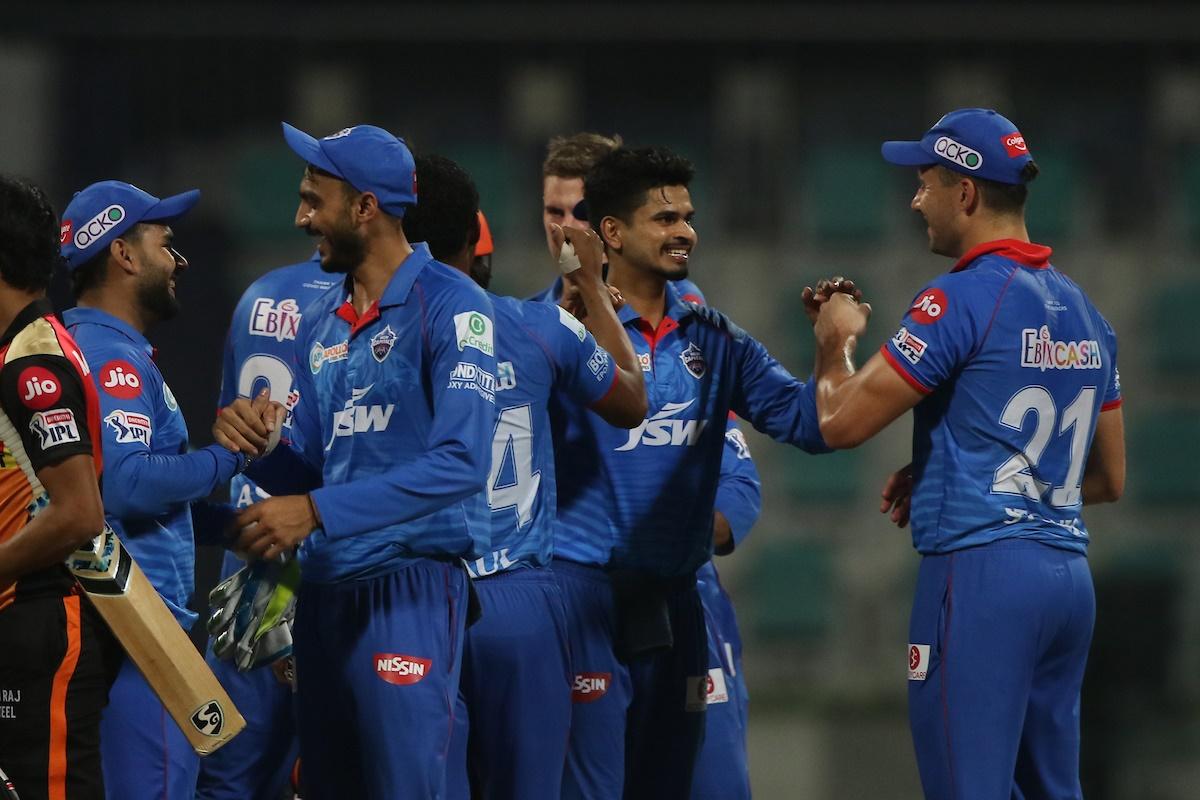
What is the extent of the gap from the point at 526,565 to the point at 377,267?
0.83 meters

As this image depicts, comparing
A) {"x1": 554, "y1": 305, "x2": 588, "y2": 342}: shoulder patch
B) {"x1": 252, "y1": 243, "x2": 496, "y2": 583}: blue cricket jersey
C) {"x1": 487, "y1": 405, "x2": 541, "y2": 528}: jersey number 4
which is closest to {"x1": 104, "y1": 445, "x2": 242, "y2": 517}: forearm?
{"x1": 252, "y1": 243, "x2": 496, "y2": 583}: blue cricket jersey

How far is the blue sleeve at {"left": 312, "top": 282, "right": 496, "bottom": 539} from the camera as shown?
3535mm

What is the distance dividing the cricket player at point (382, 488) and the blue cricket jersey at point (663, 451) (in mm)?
660

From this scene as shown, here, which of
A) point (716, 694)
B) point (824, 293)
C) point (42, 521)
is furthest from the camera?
point (716, 694)

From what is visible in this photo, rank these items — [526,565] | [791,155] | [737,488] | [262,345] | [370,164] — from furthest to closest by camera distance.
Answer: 1. [791,155]
2. [262,345]
3. [737,488]
4. [526,565]
5. [370,164]

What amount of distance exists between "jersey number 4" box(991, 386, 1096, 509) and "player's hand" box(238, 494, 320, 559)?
1624mm

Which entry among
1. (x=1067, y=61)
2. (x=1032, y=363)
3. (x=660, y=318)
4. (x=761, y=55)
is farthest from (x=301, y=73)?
(x=1032, y=363)

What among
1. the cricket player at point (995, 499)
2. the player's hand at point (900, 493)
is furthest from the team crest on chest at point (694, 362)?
the player's hand at point (900, 493)

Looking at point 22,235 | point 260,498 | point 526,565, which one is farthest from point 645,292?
point 22,235

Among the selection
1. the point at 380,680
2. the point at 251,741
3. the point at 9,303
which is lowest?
the point at 251,741

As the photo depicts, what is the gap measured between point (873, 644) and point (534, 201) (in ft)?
13.3

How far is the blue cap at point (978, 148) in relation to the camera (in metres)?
4.29

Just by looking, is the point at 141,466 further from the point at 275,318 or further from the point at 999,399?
the point at 999,399

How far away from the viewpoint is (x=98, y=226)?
14.1ft
